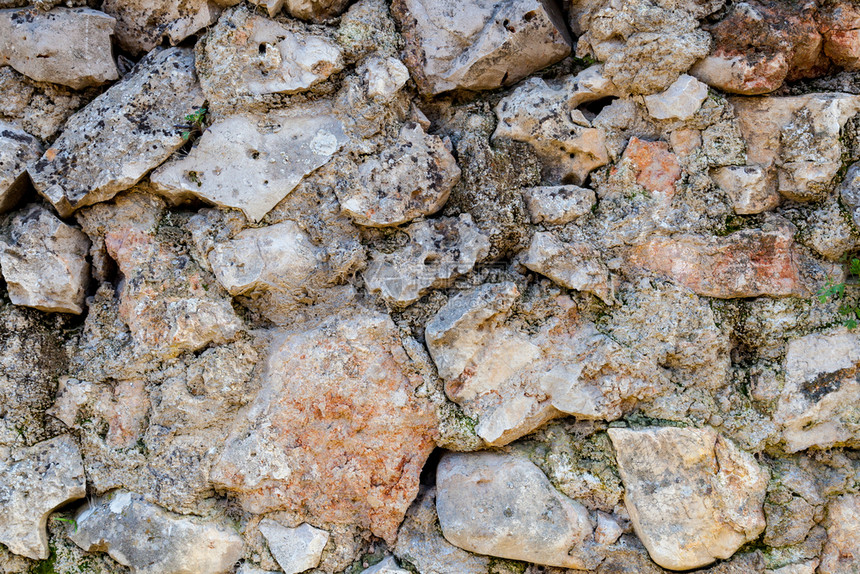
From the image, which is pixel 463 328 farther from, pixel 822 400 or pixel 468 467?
pixel 822 400

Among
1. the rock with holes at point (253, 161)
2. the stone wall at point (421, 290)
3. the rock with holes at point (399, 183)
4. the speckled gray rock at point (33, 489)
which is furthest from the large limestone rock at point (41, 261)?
the rock with holes at point (399, 183)

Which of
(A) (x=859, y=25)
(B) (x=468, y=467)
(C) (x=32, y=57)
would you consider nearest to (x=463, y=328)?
(B) (x=468, y=467)

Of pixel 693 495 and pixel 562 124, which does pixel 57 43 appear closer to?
pixel 562 124

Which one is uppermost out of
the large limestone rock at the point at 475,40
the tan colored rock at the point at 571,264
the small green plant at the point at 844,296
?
the large limestone rock at the point at 475,40

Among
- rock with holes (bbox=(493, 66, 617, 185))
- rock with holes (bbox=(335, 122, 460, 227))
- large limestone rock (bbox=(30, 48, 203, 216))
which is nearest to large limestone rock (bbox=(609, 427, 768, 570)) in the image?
rock with holes (bbox=(493, 66, 617, 185))

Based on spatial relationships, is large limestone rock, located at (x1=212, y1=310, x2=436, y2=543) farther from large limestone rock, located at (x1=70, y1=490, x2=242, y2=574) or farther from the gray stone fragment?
large limestone rock, located at (x1=70, y1=490, x2=242, y2=574)

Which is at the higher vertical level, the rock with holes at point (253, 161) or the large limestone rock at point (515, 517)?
the rock with holes at point (253, 161)

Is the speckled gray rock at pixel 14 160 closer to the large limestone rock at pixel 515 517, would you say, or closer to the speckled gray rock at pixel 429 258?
the speckled gray rock at pixel 429 258
